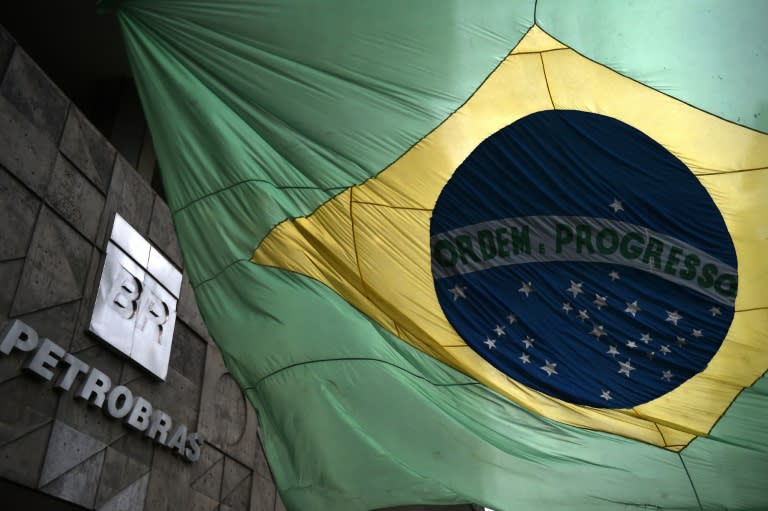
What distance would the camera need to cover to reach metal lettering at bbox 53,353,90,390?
5941 millimetres

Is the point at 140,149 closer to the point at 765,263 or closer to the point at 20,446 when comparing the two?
the point at 20,446

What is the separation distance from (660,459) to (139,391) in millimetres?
5074

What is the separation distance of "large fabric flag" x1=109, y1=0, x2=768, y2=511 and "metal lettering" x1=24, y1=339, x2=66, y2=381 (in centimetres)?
287

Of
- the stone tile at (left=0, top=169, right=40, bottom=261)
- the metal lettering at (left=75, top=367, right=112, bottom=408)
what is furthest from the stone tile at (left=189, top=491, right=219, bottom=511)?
the stone tile at (left=0, top=169, right=40, bottom=261)

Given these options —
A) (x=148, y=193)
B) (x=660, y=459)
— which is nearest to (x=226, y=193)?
(x=660, y=459)

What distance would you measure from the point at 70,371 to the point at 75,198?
1.61 meters

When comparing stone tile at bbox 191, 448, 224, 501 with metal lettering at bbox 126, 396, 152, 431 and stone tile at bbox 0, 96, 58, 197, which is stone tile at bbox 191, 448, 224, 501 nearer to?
metal lettering at bbox 126, 396, 152, 431

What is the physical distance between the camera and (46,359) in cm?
579

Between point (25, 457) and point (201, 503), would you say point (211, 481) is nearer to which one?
point (201, 503)

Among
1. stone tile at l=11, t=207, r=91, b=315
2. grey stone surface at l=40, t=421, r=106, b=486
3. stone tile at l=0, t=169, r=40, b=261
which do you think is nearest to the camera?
grey stone surface at l=40, t=421, r=106, b=486

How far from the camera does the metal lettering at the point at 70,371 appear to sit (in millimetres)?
5941

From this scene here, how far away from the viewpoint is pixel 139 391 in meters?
6.99

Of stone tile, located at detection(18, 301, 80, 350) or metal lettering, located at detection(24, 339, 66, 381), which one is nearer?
metal lettering, located at detection(24, 339, 66, 381)

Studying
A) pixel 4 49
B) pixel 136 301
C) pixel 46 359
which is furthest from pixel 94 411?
pixel 4 49
